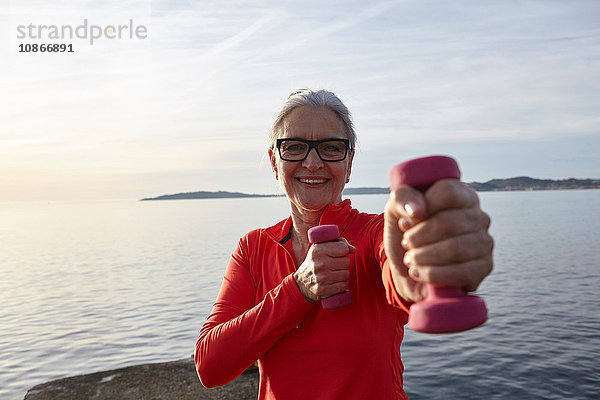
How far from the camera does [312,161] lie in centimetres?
292

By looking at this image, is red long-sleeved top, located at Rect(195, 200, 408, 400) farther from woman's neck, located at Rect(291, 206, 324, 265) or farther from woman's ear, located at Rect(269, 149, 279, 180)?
woman's ear, located at Rect(269, 149, 279, 180)

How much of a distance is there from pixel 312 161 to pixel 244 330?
103 centimetres

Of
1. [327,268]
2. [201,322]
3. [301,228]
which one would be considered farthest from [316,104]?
[201,322]

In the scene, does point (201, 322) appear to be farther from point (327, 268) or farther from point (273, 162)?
point (327, 268)

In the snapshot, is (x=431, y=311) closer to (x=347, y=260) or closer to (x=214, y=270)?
(x=347, y=260)

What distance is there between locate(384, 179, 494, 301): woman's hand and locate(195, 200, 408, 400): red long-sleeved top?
0.85 metres

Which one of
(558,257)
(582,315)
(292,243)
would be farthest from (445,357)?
(558,257)

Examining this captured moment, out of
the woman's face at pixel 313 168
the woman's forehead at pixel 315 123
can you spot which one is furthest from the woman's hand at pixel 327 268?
the woman's forehead at pixel 315 123

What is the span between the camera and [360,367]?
259 centimetres

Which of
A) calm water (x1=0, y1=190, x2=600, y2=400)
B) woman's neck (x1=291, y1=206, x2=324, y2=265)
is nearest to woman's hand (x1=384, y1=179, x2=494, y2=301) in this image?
woman's neck (x1=291, y1=206, x2=324, y2=265)

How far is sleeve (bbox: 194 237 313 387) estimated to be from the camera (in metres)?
2.55

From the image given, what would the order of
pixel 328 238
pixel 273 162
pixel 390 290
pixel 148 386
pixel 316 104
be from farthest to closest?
pixel 148 386
pixel 273 162
pixel 316 104
pixel 328 238
pixel 390 290

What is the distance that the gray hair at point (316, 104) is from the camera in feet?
9.55

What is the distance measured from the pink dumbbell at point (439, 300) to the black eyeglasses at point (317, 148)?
4.53 ft
